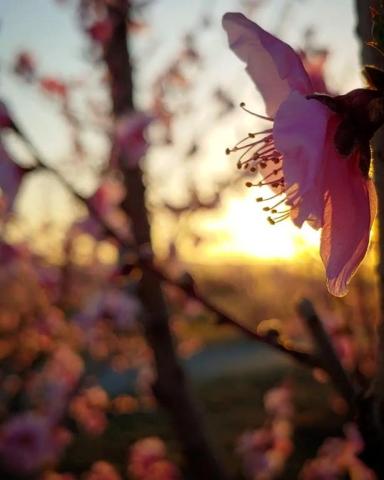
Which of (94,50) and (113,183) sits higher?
(94,50)

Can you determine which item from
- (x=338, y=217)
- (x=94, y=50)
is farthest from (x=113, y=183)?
(x=338, y=217)

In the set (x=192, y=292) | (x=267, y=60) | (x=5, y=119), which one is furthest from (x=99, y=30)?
(x=267, y=60)

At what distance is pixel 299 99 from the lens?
51cm

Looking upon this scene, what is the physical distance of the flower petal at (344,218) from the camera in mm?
560

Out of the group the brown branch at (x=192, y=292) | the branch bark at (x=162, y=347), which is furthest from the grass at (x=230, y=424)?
the brown branch at (x=192, y=292)

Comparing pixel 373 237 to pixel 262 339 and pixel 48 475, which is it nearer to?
pixel 262 339

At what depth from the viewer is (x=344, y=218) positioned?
57 cm

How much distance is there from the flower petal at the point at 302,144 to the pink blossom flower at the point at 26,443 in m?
3.08

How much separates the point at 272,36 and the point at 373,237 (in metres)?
0.21

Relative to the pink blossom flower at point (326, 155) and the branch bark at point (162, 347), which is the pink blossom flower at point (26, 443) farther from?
the pink blossom flower at point (326, 155)

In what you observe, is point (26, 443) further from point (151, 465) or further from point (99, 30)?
point (99, 30)

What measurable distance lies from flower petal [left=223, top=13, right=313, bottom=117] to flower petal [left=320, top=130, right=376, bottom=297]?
7 centimetres

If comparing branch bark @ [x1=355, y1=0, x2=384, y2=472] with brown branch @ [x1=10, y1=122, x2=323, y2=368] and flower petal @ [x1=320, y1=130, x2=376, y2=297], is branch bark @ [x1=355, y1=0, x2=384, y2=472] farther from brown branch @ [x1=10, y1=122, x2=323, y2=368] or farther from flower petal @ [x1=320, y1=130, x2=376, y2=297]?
brown branch @ [x1=10, y1=122, x2=323, y2=368]

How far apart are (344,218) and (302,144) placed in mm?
105
